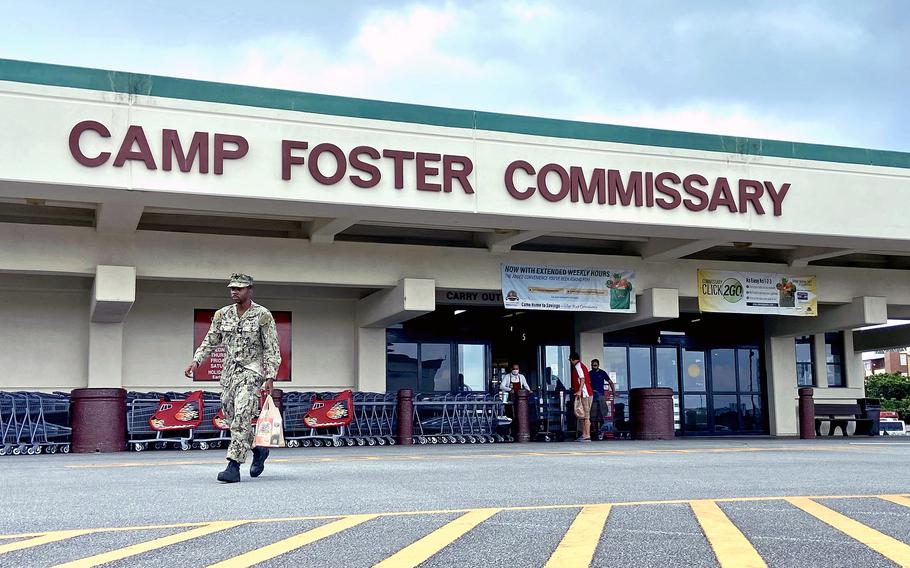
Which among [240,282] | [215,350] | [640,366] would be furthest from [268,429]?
[640,366]

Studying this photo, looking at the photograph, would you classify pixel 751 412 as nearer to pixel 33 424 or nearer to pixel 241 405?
pixel 33 424

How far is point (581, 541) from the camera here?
19.0 feet

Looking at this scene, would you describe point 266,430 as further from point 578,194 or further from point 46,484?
point 578,194

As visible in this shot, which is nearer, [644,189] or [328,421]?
[644,189]

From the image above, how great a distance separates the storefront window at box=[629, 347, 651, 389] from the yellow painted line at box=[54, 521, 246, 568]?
22075 millimetres

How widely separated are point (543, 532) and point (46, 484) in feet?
18.8

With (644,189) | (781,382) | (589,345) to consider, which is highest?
(644,189)

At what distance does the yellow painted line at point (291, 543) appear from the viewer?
17.0 ft

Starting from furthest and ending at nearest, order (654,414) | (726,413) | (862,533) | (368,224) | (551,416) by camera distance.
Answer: (726,413) < (551,416) < (654,414) < (368,224) < (862,533)

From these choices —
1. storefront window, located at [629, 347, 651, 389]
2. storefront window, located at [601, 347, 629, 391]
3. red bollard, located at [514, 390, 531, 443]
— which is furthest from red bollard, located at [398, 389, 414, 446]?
storefront window, located at [629, 347, 651, 389]

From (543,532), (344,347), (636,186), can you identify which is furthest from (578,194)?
(543,532)

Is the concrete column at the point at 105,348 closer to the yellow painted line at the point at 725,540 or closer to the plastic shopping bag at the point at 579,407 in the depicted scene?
the plastic shopping bag at the point at 579,407

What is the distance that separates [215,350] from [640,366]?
12039 millimetres

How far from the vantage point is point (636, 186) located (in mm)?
19125
